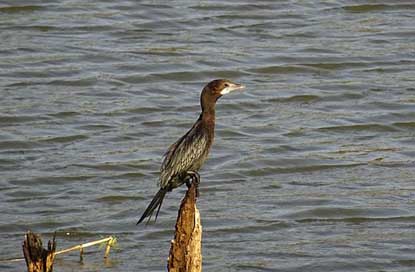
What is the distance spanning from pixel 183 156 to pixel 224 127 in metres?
4.89

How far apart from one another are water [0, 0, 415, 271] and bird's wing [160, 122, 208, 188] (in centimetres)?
159

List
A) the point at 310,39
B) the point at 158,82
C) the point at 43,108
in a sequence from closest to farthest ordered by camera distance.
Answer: the point at 43,108 < the point at 158,82 < the point at 310,39

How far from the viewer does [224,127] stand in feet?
44.1

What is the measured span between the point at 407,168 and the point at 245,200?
169 centimetres

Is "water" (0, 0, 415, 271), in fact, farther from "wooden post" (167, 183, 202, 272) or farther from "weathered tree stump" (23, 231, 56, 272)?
"weathered tree stump" (23, 231, 56, 272)

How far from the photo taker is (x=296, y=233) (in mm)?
10867

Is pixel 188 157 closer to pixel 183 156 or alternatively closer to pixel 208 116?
pixel 183 156

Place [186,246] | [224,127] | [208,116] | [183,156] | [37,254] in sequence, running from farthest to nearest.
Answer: [224,127] < [208,116] < [183,156] < [186,246] < [37,254]

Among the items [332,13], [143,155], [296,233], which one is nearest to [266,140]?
[143,155]

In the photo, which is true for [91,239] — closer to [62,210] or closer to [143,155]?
[62,210]

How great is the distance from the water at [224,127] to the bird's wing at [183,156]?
62.6 inches

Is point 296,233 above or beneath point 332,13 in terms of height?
beneath

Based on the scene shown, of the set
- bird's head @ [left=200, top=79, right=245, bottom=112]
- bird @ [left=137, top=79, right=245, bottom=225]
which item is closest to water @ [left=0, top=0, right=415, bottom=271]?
bird @ [left=137, top=79, right=245, bottom=225]

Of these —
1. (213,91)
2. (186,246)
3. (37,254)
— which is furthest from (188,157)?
(37,254)
